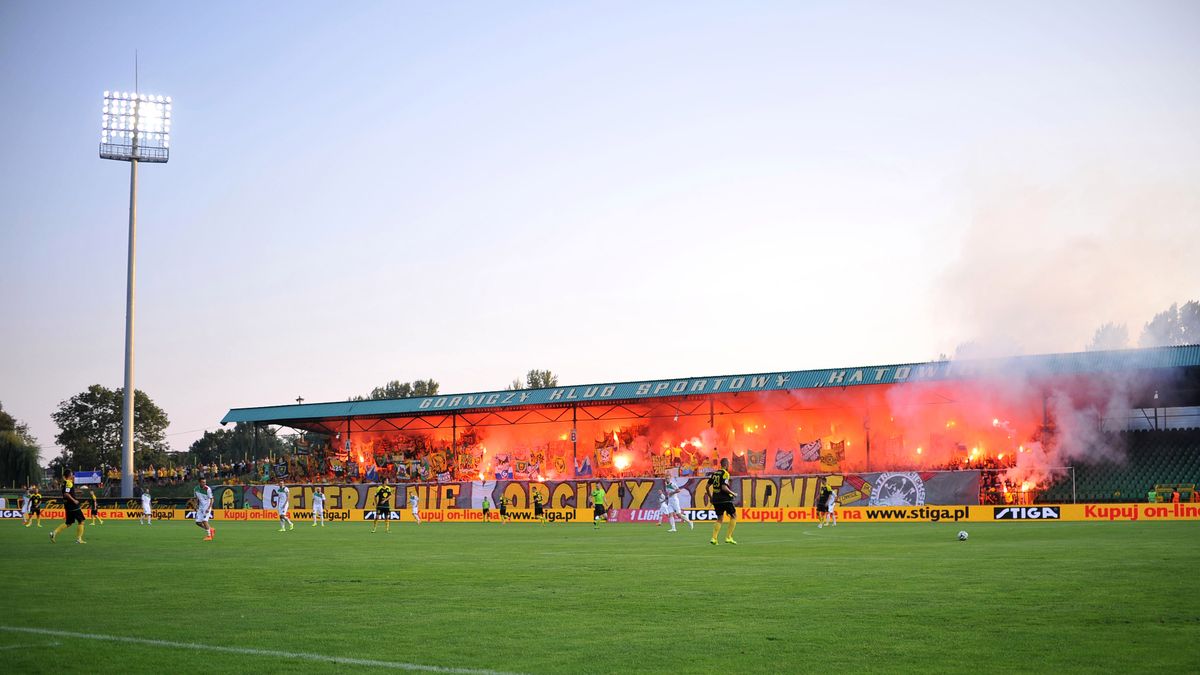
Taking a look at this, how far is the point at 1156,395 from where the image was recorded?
5653cm

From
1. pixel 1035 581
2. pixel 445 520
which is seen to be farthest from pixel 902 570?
pixel 445 520

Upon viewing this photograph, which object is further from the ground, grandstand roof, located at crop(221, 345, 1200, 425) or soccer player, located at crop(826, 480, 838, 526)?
grandstand roof, located at crop(221, 345, 1200, 425)

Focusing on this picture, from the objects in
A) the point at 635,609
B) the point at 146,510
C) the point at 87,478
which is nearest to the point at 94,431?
the point at 87,478

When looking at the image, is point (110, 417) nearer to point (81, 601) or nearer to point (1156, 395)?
point (1156, 395)

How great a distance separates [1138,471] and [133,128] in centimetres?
6561

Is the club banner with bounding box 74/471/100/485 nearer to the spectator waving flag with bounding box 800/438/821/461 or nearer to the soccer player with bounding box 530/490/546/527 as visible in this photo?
the soccer player with bounding box 530/490/546/527

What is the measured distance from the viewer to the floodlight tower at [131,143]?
68688 millimetres

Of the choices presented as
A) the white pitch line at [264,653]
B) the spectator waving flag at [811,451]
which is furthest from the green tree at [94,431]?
the white pitch line at [264,653]

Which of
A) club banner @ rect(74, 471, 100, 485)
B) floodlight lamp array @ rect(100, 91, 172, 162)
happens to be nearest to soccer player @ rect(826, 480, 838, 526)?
floodlight lamp array @ rect(100, 91, 172, 162)

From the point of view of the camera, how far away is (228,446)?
159375 mm

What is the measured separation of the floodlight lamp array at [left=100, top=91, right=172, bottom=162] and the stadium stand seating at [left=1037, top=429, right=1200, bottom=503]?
2378 inches

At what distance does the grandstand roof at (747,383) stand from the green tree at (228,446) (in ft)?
280

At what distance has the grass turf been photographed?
992 cm

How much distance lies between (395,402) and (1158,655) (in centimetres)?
6472
